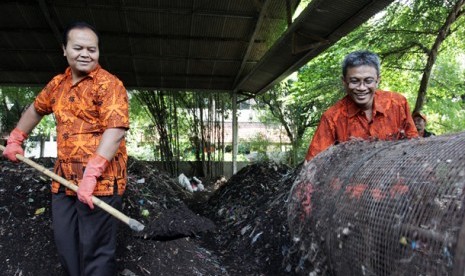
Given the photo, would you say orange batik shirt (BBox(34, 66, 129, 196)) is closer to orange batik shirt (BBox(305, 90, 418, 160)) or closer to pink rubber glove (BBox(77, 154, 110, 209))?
pink rubber glove (BBox(77, 154, 110, 209))

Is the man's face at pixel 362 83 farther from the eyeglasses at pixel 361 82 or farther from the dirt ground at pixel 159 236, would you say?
the dirt ground at pixel 159 236

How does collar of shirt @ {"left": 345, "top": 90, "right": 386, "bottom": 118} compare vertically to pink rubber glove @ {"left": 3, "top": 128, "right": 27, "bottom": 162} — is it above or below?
above

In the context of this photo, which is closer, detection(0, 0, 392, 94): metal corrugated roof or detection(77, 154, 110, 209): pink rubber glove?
detection(77, 154, 110, 209): pink rubber glove

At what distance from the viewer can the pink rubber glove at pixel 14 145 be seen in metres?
Answer: 2.92

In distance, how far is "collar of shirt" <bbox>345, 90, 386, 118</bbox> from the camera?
2.78 meters

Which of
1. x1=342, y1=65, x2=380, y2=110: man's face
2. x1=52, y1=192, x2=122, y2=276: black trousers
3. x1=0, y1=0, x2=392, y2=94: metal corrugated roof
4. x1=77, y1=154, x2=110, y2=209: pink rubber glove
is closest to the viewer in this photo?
x1=77, y1=154, x2=110, y2=209: pink rubber glove

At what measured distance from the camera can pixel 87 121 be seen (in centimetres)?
264

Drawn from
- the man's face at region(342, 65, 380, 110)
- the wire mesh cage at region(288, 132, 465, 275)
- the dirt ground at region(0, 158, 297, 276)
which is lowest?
the dirt ground at region(0, 158, 297, 276)

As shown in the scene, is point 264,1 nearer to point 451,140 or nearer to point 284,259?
point 284,259

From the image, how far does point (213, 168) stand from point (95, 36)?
38.8 ft

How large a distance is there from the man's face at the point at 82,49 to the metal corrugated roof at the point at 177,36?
3.28 meters

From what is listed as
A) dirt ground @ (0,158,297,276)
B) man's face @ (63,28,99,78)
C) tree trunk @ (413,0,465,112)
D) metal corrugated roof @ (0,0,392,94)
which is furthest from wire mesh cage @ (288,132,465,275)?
tree trunk @ (413,0,465,112)

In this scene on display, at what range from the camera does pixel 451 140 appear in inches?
70.1

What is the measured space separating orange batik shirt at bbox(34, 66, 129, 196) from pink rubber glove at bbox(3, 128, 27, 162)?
475 millimetres
